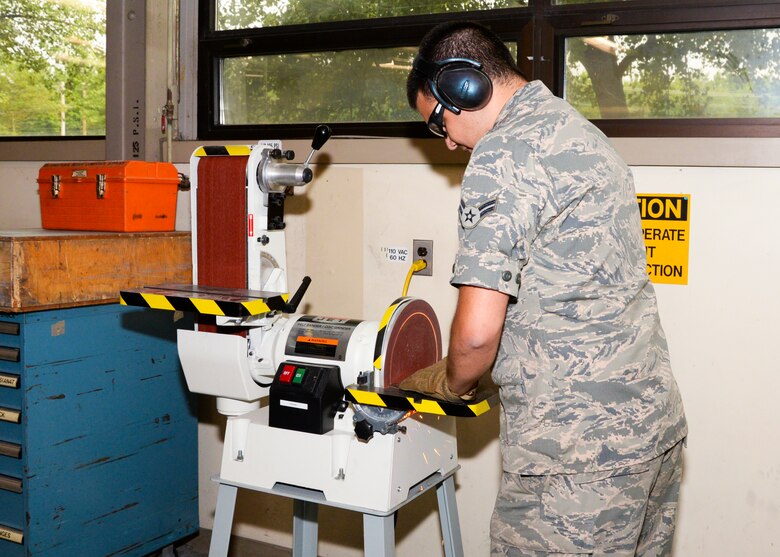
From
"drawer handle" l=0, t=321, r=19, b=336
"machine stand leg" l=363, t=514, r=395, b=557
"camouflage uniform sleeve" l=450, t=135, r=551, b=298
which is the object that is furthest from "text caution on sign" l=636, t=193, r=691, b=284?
"drawer handle" l=0, t=321, r=19, b=336

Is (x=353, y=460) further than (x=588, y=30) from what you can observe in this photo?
No

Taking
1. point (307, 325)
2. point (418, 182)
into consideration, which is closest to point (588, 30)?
point (418, 182)

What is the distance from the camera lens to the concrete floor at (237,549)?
2924 millimetres

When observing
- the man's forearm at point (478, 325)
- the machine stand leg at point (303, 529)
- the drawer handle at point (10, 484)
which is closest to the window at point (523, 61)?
the man's forearm at point (478, 325)

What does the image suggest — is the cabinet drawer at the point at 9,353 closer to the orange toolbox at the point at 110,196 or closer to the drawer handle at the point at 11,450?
the drawer handle at the point at 11,450

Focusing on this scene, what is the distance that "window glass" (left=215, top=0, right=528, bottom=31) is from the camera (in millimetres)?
2609

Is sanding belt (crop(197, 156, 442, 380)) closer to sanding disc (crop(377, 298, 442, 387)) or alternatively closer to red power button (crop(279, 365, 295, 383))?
sanding disc (crop(377, 298, 442, 387))

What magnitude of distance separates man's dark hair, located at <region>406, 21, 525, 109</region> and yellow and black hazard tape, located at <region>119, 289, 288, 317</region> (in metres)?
0.64

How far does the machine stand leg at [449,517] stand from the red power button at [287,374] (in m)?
0.53

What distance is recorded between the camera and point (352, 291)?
2736 mm

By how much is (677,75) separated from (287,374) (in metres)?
1.37

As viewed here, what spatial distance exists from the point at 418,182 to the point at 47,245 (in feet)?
3.60

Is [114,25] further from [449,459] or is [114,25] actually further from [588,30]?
[449,459]

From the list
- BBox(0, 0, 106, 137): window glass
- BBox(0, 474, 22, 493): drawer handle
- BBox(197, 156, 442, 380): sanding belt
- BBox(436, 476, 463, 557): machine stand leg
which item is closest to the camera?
BBox(197, 156, 442, 380): sanding belt
